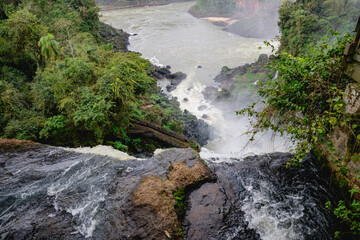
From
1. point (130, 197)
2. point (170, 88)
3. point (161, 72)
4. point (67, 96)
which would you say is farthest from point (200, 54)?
point (130, 197)

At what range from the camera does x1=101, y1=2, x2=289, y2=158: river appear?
16.1 m

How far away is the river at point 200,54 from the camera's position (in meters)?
16.1

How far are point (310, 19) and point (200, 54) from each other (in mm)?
17469

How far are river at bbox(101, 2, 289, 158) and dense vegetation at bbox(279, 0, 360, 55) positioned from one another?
6.97 m

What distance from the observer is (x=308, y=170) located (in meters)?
6.82

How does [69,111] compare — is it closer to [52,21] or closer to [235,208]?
[235,208]

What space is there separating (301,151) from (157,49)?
34686mm

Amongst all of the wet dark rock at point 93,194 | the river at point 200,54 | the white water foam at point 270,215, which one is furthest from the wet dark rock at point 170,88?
the white water foam at point 270,215

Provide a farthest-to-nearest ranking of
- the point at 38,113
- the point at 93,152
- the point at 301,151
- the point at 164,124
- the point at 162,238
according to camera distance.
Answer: the point at 164,124
the point at 38,113
the point at 93,152
the point at 301,151
the point at 162,238

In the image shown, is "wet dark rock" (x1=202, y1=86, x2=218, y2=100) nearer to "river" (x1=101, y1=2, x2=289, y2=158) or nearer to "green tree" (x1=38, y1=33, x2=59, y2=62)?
"river" (x1=101, y1=2, x2=289, y2=158)

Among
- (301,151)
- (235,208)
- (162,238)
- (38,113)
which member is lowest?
(235,208)

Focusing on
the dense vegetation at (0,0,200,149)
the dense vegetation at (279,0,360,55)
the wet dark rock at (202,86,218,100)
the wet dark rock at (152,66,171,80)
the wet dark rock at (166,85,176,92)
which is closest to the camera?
the dense vegetation at (0,0,200,149)

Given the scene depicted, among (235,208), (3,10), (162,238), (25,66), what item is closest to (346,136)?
(235,208)

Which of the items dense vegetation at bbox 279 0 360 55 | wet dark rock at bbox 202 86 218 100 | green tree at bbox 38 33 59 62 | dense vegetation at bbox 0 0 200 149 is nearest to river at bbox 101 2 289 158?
wet dark rock at bbox 202 86 218 100
